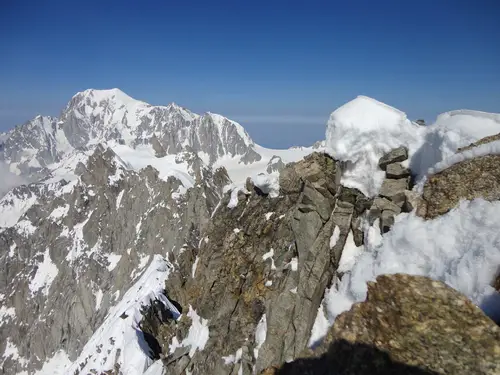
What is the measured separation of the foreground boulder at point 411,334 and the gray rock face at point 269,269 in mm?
11401

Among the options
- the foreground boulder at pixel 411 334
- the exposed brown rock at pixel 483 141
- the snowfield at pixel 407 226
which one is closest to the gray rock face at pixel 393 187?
the snowfield at pixel 407 226

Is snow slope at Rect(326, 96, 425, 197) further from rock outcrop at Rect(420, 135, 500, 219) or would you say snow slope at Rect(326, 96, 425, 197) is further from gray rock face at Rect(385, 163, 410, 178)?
rock outcrop at Rect(420, 135, 500, 219)

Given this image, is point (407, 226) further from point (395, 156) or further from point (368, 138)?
point (368, 138)

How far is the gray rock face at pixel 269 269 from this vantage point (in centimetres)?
2128

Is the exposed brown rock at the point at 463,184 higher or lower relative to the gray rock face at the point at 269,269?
higher

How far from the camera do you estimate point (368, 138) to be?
22.6m

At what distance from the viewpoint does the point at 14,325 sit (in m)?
186

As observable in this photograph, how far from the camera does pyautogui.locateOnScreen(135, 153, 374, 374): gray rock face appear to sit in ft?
69.8

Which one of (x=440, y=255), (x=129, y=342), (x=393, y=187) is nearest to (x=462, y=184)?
(x=440, y=255)

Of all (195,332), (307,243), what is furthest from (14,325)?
(307,243)

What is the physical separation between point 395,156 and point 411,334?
14196mm

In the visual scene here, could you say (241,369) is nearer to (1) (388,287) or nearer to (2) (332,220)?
(2) (332,220)

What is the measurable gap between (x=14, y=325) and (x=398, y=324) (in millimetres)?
225877

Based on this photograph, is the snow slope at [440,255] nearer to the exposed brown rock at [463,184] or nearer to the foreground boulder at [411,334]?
the exposed brown rock at [463,184]
